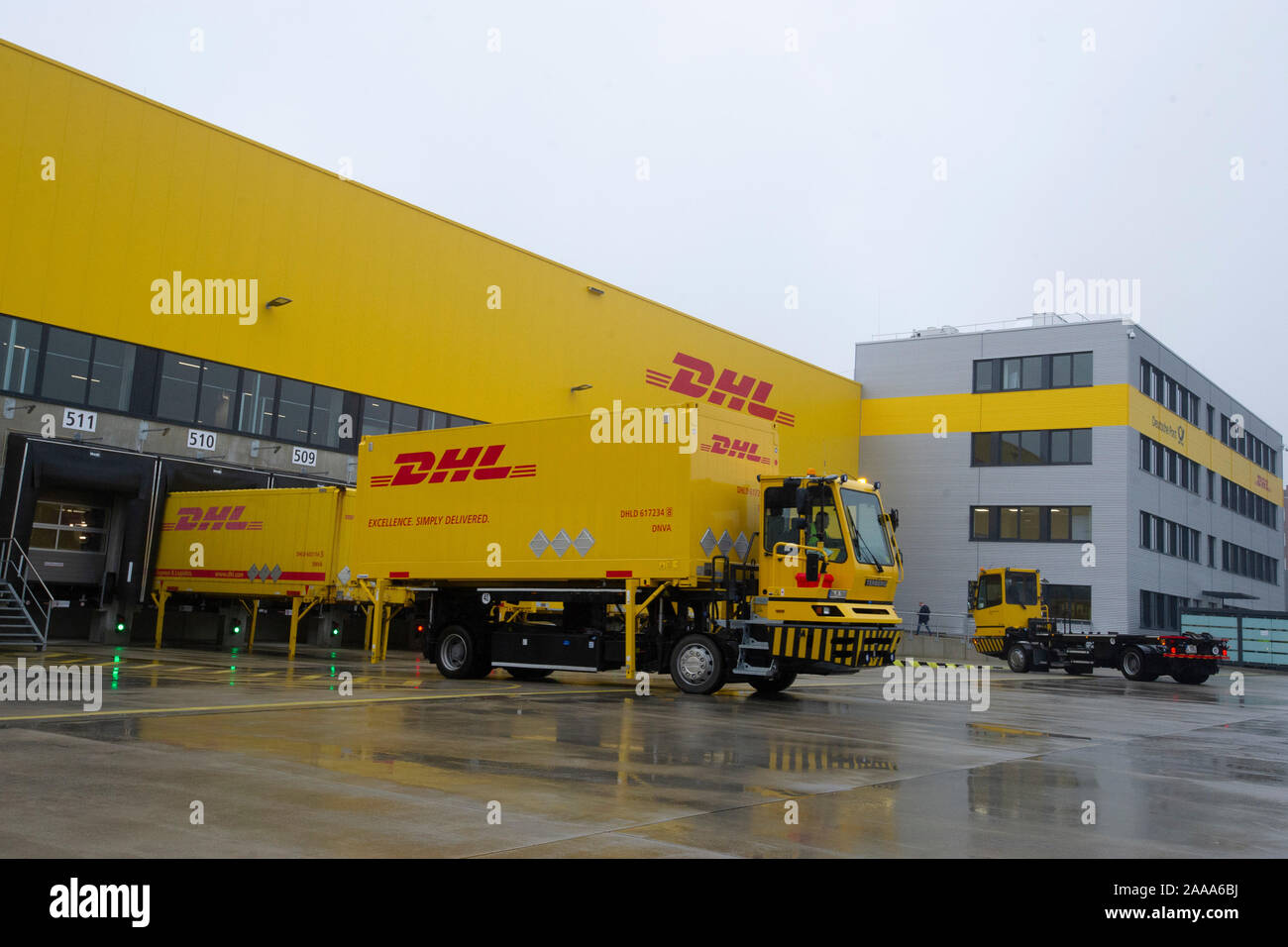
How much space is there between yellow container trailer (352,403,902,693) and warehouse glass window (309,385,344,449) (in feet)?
38.3

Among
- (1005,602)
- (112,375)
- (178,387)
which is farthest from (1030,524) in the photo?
(112,375)

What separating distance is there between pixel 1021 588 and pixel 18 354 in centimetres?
2785

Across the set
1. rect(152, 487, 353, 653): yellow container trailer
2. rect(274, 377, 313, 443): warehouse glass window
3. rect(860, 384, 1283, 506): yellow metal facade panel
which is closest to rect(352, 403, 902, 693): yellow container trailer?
rect(152, 487, 353, 653): yellow container trailer

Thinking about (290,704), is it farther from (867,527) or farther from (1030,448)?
(1030,448)

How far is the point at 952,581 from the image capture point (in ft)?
Result: 148

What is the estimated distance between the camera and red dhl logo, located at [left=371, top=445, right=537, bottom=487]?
16.9m

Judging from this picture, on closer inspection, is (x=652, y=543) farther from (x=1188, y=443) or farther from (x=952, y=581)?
(x=1188, y=443)

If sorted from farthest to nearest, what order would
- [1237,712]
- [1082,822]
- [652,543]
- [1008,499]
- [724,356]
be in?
[1008,499]
[724,356]
[1237,712]
[652,543]
[1082,822]

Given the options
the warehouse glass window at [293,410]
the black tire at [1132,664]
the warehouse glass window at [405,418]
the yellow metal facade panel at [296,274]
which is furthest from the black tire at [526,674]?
the black tire at [1132,664]

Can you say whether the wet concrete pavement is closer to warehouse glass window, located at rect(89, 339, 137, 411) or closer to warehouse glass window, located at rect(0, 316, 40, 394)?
warehouse glass window, located at rect(0, 316, 40, 394)

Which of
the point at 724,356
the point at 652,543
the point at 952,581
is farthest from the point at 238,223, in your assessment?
the point at 952,581

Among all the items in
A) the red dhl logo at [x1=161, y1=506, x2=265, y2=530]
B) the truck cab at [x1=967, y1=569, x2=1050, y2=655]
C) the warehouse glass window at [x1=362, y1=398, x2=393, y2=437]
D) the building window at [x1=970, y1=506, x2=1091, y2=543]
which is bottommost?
the truck cab at [x1=967, y1=569, x2=1050, y2=655]

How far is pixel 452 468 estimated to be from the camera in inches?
693
